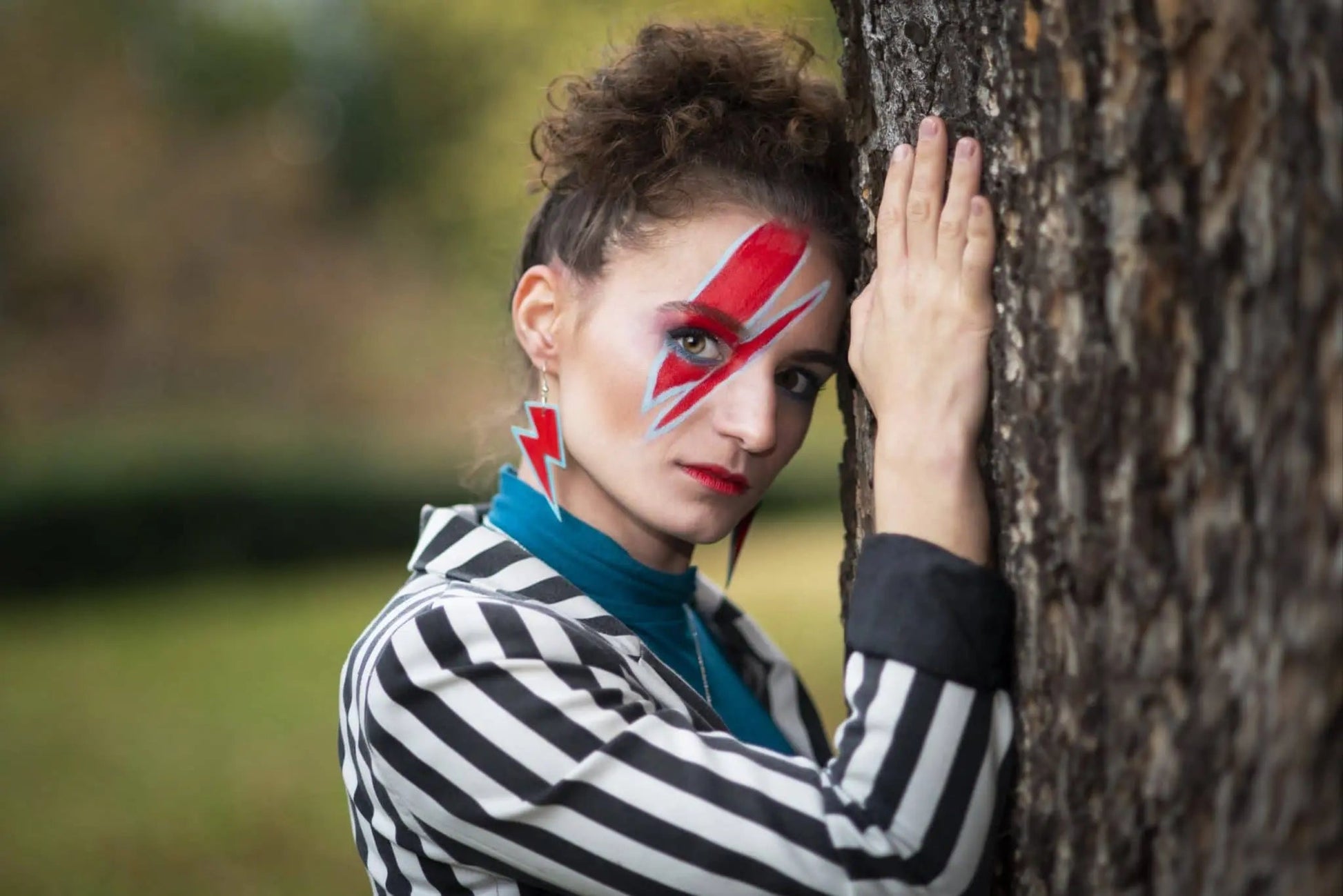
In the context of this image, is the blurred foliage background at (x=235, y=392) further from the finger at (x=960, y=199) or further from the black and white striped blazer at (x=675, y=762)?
the finger at (x=960, y=199)

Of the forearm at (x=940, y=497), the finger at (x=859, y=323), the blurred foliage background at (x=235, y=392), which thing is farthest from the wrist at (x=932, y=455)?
the blurred foliage background at (x=235, y=392)

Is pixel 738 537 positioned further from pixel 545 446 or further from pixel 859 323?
pixel 859 323

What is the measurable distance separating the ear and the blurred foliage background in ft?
14.7

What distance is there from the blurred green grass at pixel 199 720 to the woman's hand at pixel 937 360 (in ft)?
16.5

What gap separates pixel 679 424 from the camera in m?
1.94

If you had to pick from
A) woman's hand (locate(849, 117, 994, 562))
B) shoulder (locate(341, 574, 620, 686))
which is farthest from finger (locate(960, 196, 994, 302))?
shoulder (locate(341, 574, 620, 686))

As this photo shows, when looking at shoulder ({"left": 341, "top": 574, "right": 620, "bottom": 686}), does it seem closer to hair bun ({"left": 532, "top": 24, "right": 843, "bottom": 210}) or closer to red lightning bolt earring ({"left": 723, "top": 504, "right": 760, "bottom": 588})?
red lightning bolt earring ({"left": 723, "top": 504, "right": 760, "bottom": 588})

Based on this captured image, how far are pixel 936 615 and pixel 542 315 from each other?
94cm

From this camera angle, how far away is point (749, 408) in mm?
1928

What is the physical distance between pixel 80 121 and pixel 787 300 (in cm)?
1380

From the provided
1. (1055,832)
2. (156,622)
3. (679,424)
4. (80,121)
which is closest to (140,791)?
(156,622)

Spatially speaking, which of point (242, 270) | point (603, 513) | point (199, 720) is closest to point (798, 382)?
point (603, 513)

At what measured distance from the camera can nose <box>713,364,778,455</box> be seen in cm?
192

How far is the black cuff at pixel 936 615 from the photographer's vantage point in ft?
5.01
